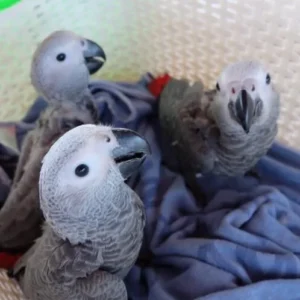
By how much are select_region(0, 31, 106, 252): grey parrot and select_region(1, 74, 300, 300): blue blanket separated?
0.16 metres

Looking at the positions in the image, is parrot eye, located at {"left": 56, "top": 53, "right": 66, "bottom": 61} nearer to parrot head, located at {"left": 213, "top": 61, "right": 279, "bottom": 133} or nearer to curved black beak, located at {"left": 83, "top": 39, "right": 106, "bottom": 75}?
curved black beak, located at {"left": 83, "top": 39, "right": 106, "bottom": 75}

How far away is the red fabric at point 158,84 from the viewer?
138cm

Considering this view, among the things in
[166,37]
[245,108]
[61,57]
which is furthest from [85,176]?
[166,37]

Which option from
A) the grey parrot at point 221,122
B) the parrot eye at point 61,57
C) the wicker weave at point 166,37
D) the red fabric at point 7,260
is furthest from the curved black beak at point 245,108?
the red fabric at point 7,260

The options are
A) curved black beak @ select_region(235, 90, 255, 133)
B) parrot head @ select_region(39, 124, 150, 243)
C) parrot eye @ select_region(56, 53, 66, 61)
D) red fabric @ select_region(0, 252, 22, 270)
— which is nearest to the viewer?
parrot head @ select_region(39, 124, 150, 243)

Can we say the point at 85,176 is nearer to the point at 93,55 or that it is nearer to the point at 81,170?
the point at 81,170

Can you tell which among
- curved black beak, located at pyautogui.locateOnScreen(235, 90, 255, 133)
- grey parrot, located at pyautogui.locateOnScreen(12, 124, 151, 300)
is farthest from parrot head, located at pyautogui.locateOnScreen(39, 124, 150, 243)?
curved black beak, located at pyautogui.locateOnScreen(235, 90, 255, 133)

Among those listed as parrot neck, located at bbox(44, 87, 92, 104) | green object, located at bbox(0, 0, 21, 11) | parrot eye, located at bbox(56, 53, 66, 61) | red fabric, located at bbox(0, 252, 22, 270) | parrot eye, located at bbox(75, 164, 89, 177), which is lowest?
red fabric, located at bbox(0, 252, 22, 270)

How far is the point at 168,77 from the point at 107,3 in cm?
30

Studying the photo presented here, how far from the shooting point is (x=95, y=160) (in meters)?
0.79

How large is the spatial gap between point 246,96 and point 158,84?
485mm

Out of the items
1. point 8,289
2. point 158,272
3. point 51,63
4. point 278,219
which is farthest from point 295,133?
point 8,289

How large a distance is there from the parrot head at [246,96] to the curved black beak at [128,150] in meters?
0.24

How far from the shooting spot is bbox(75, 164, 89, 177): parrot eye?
779 millimetres
